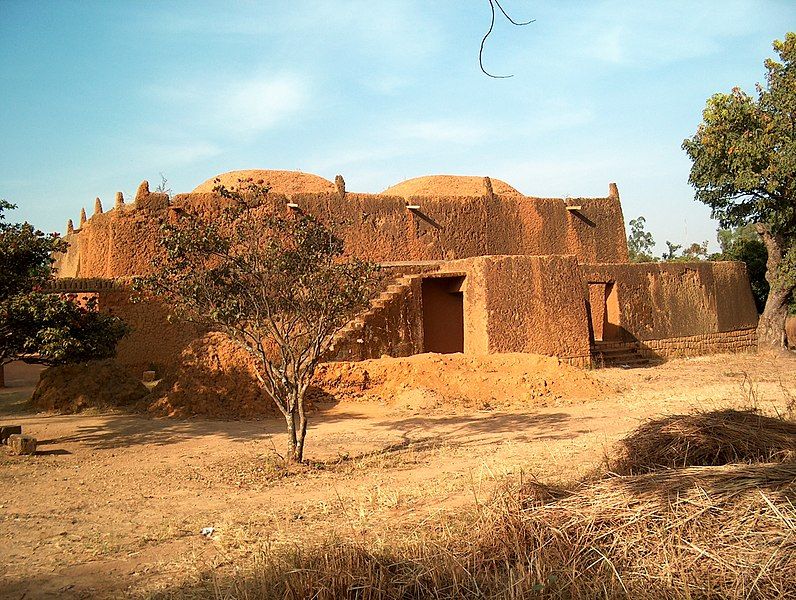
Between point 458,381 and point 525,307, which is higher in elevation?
point 525,307

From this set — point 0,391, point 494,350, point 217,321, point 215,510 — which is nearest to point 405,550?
point 215,510

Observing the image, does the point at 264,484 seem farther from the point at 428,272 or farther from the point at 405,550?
the point at 428,272

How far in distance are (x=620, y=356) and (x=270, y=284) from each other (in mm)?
11410

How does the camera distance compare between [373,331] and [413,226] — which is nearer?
[373,331]

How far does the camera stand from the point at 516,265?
1409 centimetres

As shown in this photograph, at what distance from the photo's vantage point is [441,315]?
1625 cm

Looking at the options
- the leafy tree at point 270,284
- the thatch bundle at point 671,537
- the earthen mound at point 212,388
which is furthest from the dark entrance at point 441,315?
the thatch bundle at point 671,537

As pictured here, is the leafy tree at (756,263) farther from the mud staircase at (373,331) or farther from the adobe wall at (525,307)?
the mud staircase at (373,331)

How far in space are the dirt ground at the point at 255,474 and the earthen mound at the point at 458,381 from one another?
112 mm

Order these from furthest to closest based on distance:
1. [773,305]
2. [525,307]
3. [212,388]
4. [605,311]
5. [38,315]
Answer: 1. [773,305]
2. [605,311]
3. [525,307]
4. [212,388]
5. [38,315]

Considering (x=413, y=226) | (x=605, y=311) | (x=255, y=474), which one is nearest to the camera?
(x=255, y=474)

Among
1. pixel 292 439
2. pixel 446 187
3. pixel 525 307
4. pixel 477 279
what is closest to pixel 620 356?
pixel 525 307

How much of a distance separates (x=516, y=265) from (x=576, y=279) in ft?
4.92

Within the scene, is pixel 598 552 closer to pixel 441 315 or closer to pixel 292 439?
pixel 292 439
